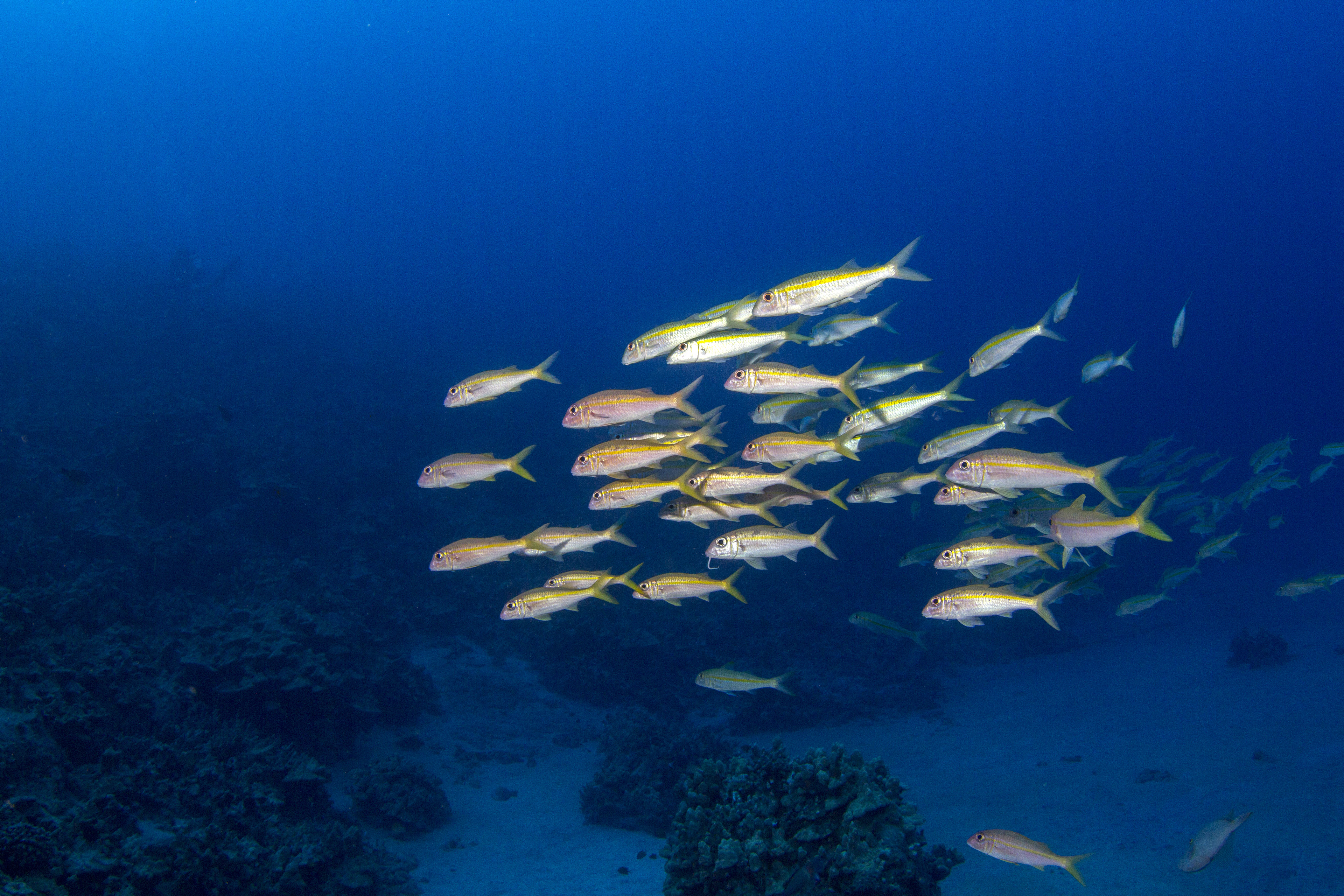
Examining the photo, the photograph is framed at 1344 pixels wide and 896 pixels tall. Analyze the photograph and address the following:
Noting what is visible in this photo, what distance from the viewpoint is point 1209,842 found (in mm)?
4613

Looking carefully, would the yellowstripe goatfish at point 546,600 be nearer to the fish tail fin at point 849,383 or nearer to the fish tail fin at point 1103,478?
the fish tail fin at point 849,383

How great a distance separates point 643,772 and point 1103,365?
7897mm

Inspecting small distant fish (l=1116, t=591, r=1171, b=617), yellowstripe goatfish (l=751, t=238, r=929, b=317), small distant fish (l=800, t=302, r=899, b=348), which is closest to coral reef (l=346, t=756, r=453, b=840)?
yellowstripe goatfish (l=751, t=238, r=929, b=317)

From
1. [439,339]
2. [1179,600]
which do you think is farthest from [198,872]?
[439,339]

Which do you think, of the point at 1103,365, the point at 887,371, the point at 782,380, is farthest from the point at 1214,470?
the point at 782,380

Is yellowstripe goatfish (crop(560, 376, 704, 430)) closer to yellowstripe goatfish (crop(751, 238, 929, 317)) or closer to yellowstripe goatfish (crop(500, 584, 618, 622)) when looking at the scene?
yellowstripe goatfish (crop(751, 238, 929, 317))

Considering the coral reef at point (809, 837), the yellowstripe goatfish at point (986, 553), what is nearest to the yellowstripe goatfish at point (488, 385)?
the yellowstripe goatfish at point (986, 553)

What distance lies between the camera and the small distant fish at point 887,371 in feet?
18.4

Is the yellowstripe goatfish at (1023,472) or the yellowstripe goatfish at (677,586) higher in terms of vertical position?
the yellowstripe goatfish at (1023,472)

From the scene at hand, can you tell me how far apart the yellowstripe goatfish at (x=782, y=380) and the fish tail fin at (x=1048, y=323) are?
2036 mm

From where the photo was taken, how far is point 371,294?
50406mm

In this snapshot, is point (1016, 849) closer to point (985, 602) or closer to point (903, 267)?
point (985, 602)

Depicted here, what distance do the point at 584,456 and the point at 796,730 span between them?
8148mm

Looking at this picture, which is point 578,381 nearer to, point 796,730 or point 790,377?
point 796,730
